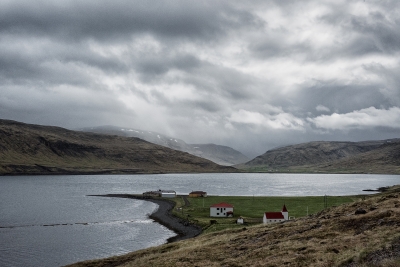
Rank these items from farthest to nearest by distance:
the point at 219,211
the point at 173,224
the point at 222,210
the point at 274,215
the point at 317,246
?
the point at 219,211 < the point at 222,210 < the point at 173,224 < the point at 274,215 < the point at 317,246

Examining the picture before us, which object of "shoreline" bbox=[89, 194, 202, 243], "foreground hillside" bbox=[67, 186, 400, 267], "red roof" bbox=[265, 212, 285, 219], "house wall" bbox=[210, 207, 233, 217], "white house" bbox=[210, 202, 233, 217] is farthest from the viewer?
"house wall" bbox=[210, 207, 233, 217]

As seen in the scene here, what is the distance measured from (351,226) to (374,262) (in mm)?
13553

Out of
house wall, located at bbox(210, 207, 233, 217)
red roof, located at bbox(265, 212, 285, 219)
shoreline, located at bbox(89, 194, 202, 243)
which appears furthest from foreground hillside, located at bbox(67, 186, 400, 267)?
house wall, located at bbox(210, 207, 233, 217)

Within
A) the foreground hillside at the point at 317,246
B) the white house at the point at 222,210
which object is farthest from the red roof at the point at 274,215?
the foreground hillside at the point at 317,246

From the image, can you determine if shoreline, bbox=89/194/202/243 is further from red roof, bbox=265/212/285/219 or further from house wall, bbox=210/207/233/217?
red roof, bbox=265/212/285/219

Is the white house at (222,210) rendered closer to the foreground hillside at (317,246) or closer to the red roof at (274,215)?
the red roof at (274,215)

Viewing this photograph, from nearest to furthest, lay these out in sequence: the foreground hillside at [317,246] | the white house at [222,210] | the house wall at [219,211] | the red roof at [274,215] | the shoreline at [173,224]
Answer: the foreground hillside at [317,246] < the red roof at [274,215] < the shoreline at [173,224] < the white house at [222,210] < the house wall at [219,211]

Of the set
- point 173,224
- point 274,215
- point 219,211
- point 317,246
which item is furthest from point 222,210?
point 317,246

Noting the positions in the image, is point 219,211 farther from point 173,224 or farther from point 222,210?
point 173,224

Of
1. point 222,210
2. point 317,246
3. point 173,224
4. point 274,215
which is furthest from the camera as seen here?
point 222,210

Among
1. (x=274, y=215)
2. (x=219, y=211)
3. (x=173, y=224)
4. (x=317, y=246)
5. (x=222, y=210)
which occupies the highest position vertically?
(x=317, y=246)

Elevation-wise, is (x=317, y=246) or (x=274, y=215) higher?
(x=317, y=246)

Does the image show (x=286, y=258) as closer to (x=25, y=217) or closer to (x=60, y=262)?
(x=60, y=262)

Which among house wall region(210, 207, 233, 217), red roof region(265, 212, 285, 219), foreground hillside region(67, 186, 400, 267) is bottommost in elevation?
house wall region(210, 207, 233, 217)
